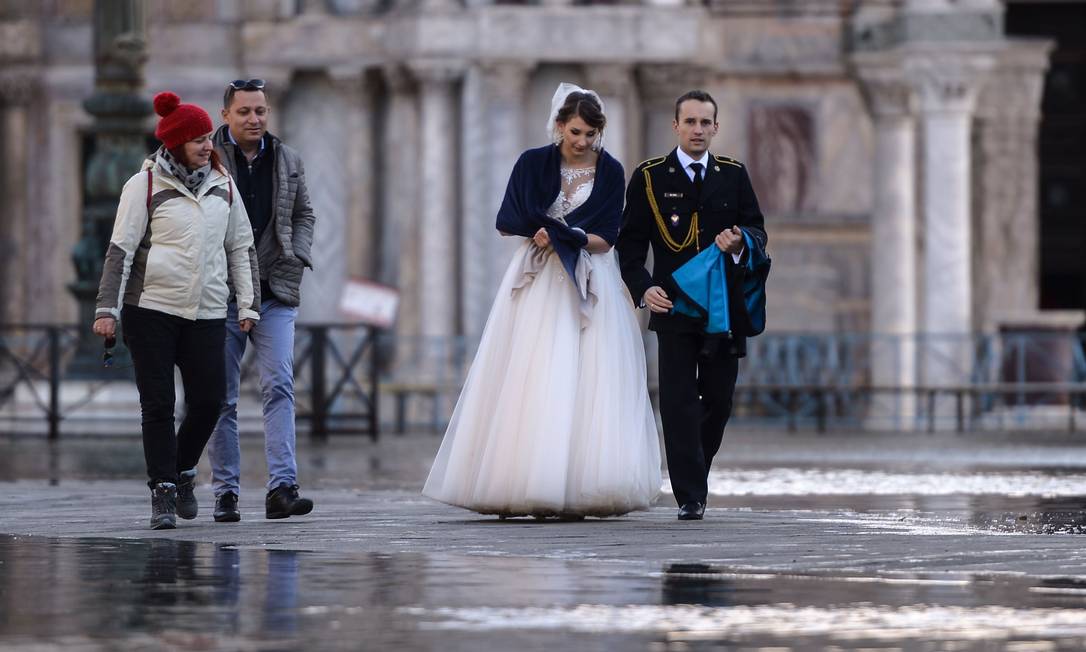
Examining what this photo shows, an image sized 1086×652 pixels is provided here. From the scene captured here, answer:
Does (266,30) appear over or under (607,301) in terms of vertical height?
over

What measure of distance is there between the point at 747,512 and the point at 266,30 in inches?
758

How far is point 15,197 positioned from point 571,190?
67.6 feet

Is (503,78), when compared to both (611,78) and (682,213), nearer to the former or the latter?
(611,78)

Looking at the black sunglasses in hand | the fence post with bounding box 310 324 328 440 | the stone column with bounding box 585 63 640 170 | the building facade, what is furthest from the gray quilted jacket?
the stone column with bounding box 585 63 640 170

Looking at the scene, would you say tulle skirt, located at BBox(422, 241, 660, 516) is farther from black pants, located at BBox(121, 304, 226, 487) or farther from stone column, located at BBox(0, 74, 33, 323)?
stone column, located at BBox(0, 74, 33, 323)

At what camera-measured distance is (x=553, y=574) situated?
1057 cm

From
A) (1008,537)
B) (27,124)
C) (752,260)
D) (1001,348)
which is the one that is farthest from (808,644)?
(27,124)

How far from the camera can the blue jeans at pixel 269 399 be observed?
44.5ft

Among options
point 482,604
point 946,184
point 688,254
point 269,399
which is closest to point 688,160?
point 688,254

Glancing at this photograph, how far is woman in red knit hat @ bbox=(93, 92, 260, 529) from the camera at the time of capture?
13.0m

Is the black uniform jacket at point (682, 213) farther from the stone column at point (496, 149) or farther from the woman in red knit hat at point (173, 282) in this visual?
the stone column at point (496, 149)

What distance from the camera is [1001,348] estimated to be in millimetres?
32000

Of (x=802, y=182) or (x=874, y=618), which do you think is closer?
(x=874, y=618)

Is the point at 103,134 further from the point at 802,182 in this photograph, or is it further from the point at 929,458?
the point at 802,182
